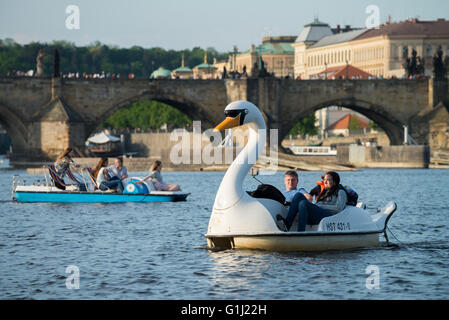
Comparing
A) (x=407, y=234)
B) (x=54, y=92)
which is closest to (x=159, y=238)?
(x=407, y=234)

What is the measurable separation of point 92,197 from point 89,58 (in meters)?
135

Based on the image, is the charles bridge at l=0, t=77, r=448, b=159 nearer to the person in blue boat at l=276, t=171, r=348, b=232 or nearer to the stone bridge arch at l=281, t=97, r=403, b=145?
the stone bridge arch at l=281, t=97, r=403, b=145

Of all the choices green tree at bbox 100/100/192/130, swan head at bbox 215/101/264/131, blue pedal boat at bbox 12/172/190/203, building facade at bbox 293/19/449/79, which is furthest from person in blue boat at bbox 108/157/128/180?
building facade at bbox 293/19/449/79

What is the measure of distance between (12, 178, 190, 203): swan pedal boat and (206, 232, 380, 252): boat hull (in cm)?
1288

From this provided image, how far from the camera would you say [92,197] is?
1238 inches

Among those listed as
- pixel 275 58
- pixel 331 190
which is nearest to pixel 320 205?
pixel 331 190

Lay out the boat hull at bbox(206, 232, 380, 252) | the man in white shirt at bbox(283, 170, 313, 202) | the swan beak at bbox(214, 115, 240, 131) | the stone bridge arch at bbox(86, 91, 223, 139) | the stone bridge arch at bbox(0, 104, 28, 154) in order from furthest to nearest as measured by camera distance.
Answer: the stone bridge arch at bbox(86, 91, 223, 139)
the stone bridge arch at bbox(0, 104, 28, 154)
the man in white shirt at bbox(283, 170, 313, 202)
the boat hull at bbox(206, 232, 380, 252)
the swan beak at bbox(214, 115, 240, 131)

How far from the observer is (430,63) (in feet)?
461

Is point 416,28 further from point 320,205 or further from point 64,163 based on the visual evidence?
point 320,205

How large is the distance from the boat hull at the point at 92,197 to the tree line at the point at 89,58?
98768 mm

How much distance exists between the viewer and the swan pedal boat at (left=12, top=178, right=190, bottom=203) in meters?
31.5

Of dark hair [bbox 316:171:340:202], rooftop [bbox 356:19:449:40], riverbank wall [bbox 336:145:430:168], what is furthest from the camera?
rooftop [bbox 356:19:449:40]

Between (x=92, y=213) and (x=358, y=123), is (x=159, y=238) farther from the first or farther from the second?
(x=358, y=123)

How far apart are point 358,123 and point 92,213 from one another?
4244 inches
